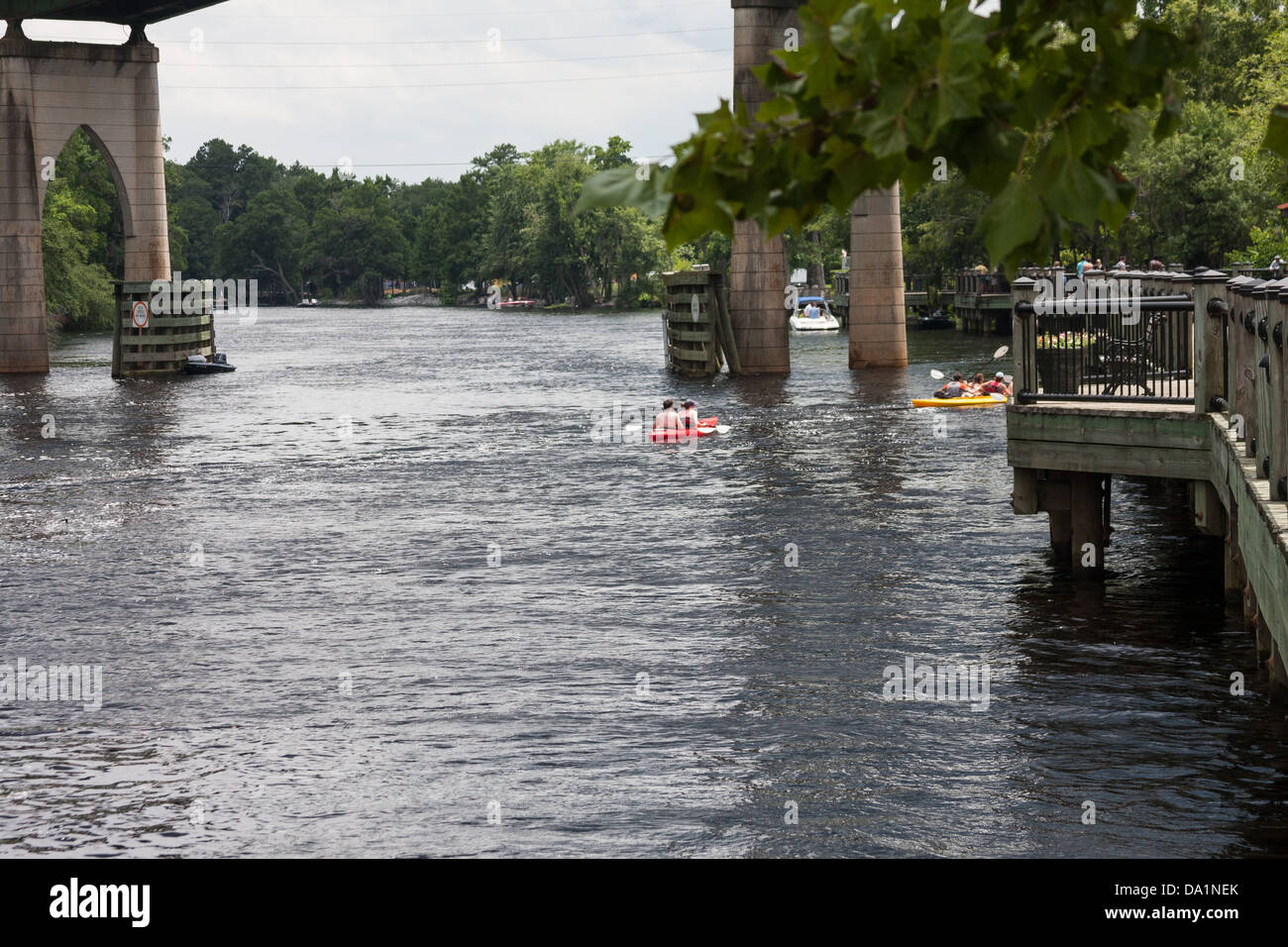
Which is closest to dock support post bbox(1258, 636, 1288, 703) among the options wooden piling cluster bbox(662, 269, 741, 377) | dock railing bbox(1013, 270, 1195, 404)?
dock railing bbox(1013, 270, 1195, 404)

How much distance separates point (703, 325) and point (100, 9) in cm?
3013

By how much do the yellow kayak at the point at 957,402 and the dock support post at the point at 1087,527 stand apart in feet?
91.3

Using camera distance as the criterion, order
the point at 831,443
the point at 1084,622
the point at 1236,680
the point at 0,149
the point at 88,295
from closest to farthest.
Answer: the point at 1236,680
the point at 1084,622
the point at 831,443
the point at 0,149
the point at 88,295

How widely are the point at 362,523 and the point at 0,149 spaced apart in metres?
48.7

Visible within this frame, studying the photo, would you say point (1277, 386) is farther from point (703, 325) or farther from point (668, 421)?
point (703, 325)

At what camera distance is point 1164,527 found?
2595cm

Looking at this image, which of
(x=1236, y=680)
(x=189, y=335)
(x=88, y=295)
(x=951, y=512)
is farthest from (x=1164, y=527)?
(x=88, y=295)

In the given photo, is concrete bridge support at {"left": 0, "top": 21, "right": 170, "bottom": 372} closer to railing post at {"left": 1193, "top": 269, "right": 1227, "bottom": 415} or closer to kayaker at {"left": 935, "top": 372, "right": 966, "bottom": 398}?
kayaker at {"left": 935, "top": 372, "right": 966, "bottom": 398}

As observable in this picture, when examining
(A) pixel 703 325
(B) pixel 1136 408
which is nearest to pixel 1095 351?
(B) pixel 1136 408

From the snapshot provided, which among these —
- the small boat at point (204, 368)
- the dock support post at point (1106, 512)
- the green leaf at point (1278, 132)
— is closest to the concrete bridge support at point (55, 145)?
the small boat at point (204, 368)

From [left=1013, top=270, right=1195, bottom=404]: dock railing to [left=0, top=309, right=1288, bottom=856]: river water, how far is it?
258 centimetres

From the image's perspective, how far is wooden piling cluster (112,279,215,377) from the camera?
69.0m

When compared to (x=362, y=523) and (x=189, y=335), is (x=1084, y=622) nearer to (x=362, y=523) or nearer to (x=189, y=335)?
(x=362, y=523)
